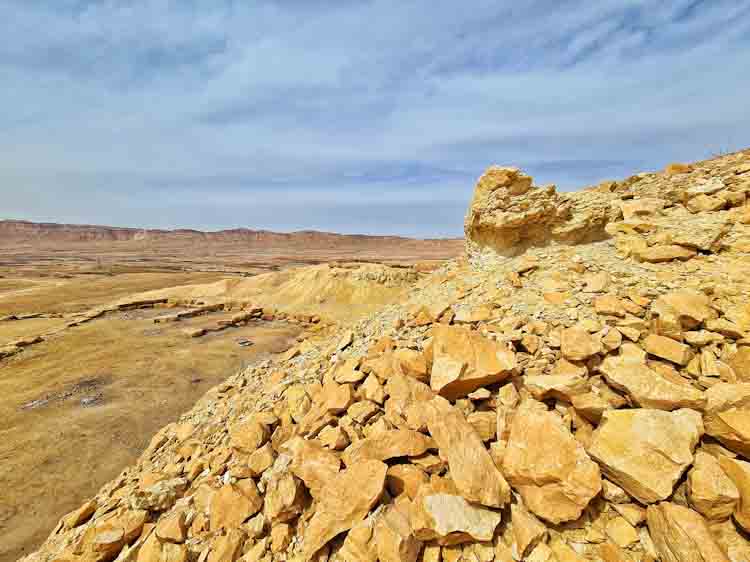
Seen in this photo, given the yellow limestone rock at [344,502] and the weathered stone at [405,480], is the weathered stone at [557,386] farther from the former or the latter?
the yellow limestone rock at [344,502]

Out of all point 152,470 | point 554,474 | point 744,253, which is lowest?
point 152,470

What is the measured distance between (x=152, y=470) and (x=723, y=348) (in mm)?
7149

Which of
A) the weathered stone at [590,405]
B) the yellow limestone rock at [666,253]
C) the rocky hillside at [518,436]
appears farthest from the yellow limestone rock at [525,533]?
the yellow limestone rock at [666,253]

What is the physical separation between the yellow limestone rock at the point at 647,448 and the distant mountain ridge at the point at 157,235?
5244 inches

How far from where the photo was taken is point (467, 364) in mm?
3357

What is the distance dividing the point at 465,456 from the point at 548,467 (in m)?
0.62

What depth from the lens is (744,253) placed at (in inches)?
150

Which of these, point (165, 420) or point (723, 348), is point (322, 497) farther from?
point (165, 420)

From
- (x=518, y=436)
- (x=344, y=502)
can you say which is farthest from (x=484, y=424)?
(x=344, y=502)

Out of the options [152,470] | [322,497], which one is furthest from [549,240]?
[152,470]

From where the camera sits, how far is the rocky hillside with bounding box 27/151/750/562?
2.27m

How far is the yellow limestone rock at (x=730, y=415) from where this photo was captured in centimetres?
226

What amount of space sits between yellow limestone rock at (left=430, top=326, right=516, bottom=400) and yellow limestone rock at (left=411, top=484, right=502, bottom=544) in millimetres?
1015

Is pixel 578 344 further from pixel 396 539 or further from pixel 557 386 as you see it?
pixel 396 539
